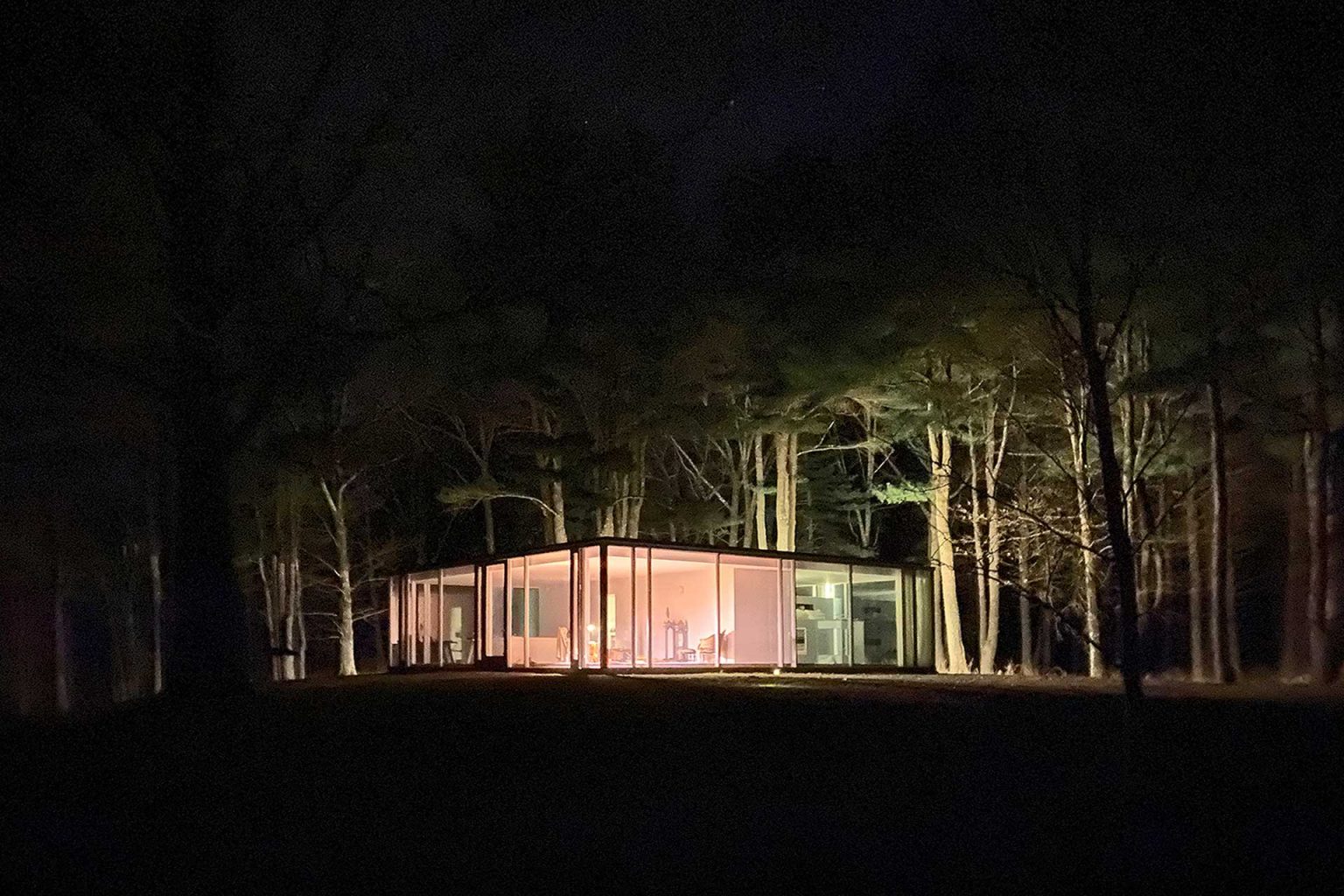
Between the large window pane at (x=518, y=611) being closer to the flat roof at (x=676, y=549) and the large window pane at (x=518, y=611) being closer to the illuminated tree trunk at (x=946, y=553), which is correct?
→ the flat roof at (x=676, y=549)

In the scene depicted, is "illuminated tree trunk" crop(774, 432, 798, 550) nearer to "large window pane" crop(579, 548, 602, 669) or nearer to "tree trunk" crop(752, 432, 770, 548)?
"tree trunk" crop(752, 432, 770, 548)

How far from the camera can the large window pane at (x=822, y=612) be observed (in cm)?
2602

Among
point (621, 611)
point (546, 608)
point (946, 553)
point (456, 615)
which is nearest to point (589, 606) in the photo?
point (621, 611)

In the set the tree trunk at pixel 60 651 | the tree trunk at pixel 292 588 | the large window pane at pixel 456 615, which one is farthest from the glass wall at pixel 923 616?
the tree trunk at pixel 60 651

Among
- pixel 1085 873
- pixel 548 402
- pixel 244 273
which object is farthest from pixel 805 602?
pixel 1085 873

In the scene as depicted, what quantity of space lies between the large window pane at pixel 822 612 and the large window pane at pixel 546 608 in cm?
449

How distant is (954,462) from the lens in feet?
98.5

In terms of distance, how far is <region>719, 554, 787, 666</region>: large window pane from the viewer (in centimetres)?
2448

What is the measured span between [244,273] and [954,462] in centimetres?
1989

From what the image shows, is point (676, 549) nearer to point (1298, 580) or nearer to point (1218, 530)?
point (1218, 530)

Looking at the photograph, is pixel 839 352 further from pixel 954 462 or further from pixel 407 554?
pixel 407 554

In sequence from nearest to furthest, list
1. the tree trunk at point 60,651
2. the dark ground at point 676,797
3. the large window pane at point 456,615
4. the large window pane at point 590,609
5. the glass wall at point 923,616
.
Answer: the dark ground at point 676,797 → the large window pane at point 590,609 → the large window pane at point 456,615 → the glass wall at point 923,616 → the tree trunk at point 60,651

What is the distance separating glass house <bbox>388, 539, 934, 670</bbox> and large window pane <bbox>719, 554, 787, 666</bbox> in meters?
0.02

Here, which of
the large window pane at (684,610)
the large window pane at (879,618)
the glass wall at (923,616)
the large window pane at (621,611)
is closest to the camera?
the large window pane at (621,611)
